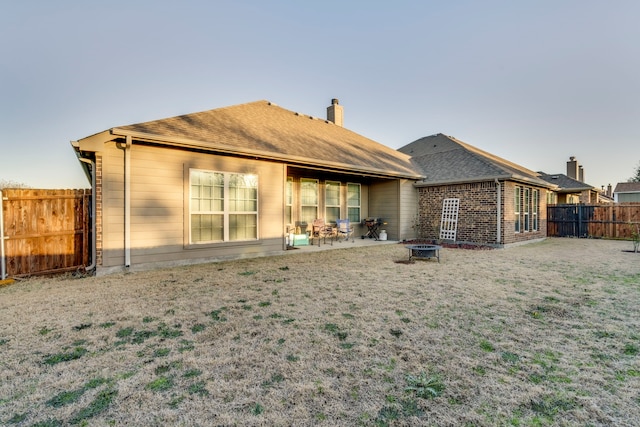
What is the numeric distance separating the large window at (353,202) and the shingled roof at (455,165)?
8.93 feet

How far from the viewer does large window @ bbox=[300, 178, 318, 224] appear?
10.4 metres

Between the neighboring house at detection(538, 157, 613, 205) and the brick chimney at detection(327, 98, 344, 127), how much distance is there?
12526 millimetres

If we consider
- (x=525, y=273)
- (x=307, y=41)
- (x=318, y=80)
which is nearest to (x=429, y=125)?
(x=318, y=80)

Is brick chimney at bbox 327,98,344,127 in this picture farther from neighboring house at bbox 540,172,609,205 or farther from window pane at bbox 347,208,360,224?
neighboring house at bbox 540,172,609,205

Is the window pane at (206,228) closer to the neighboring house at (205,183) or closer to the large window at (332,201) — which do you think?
the neighboring house at (205,183)

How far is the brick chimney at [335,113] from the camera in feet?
47.9

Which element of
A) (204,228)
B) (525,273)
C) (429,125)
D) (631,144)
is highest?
(429,125)

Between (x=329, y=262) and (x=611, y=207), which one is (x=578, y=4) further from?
(x=329, y=262)

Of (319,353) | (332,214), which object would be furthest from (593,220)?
(319,353)

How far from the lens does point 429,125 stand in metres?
21.1

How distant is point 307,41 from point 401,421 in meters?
13.1

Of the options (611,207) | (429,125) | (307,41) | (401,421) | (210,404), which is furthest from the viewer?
(429,125)

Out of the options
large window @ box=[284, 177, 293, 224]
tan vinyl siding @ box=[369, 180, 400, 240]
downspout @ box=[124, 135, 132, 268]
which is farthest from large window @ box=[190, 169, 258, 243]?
tan vinyl siding @ box=[369, 180, 400, 240]

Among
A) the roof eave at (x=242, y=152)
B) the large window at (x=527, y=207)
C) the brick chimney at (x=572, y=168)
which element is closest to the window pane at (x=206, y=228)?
the roof eave at (x=242, y=152)
